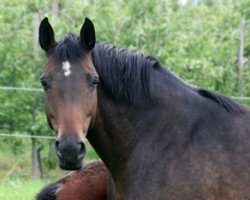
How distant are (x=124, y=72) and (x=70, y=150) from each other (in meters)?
0.81

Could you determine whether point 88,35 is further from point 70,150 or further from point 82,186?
point 82,186

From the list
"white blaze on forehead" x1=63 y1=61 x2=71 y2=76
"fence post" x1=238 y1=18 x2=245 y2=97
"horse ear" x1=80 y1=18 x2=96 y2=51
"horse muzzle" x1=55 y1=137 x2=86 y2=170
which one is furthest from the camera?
"fence post" x1=238 y1=18 x2=245 y2=97

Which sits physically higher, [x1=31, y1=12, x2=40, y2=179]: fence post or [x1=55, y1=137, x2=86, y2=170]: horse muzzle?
[x1=55, y1=137, x2=86, y2=170]: horse muzzle

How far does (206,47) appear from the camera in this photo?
12.0 metres

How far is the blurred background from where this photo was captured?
447 inches

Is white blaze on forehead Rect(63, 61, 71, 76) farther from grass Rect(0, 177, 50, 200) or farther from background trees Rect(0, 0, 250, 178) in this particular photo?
background trees Rect(0, 0, 250, 178)

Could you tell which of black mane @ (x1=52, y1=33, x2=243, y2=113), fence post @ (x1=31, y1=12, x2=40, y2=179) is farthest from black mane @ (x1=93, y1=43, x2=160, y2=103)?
fence post @ (x1=31, y1=12, x2=40, y2=179)

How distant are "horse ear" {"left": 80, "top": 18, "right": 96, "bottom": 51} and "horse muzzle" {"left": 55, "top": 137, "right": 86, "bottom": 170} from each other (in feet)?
2.44

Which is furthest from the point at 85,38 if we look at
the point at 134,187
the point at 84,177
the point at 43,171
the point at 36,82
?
the point at 43,171

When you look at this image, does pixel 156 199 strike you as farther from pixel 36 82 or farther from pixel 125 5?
pixel 125 5

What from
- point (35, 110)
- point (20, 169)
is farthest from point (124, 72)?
point (20, 169)

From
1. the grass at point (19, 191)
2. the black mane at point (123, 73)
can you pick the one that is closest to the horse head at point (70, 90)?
the black mane at point (123, 73)

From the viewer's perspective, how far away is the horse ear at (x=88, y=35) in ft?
15.4

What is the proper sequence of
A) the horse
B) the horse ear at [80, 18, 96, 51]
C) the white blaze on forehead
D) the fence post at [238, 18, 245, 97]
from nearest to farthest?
1. the white blaze on forehead
2. the horse ear at [80, 18, 96, 51]
3. the horse
4. the fence post at [238, 18, 245, 97]
